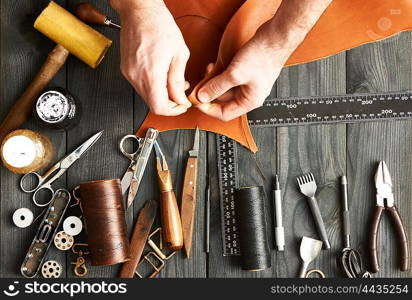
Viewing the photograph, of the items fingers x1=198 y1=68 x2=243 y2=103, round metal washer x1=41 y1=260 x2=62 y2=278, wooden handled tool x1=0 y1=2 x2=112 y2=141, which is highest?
wooden handled tool x1=0 y1=2 x2=112 y2=141

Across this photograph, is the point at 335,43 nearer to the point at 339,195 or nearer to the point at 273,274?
the point at 339,195

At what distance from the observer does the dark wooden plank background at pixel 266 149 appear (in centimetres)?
148

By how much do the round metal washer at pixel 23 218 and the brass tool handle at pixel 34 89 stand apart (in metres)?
0.23

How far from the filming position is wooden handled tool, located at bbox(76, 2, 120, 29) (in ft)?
4.80

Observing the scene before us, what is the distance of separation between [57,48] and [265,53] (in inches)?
24.0

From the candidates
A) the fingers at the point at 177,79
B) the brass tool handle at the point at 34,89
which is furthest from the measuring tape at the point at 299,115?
the brass tool handle at the point at 34,89

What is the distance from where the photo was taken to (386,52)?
4.86 feet

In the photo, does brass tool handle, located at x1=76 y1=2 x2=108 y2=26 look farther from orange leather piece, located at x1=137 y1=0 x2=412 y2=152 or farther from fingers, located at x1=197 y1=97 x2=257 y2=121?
fingers, located at x1=197 y1=97 x2=257 y2=121

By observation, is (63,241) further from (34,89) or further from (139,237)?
(34,89)

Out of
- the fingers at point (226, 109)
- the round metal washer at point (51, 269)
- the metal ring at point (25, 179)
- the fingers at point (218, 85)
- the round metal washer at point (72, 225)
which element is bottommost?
the round metal washer at point (51, 269)

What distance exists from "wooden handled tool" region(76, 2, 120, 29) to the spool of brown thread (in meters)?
0.45

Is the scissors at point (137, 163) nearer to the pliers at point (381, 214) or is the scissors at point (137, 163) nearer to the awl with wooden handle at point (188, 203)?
the awl with wooden handle at point (188, 203)

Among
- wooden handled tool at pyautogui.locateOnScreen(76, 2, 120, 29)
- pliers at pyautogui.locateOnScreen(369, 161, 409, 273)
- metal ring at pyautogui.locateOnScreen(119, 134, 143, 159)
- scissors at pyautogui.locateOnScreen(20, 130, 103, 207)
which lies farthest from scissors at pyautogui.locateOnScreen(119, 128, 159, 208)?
pliers at pyautogui.locateOnScreen(369, 161, 409, 273)

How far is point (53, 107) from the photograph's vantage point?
141 centimetres
